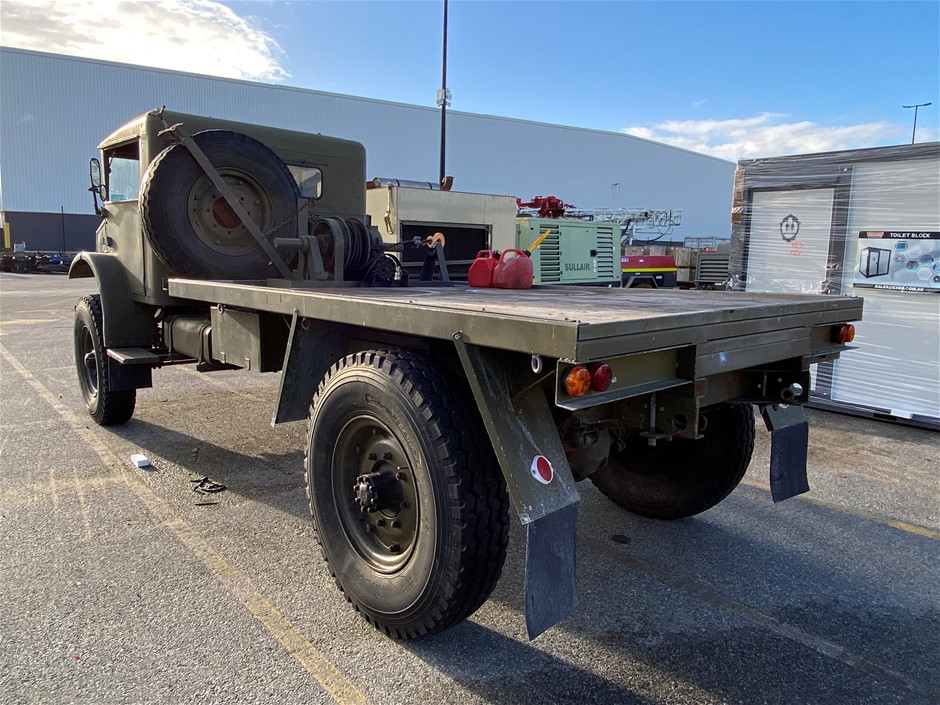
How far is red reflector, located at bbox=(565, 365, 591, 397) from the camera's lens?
213cm

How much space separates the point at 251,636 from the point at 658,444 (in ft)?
8.40

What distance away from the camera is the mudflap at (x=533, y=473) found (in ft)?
7.66

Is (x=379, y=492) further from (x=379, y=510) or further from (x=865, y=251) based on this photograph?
(x=865, y=251)

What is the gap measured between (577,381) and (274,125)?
1886 inches

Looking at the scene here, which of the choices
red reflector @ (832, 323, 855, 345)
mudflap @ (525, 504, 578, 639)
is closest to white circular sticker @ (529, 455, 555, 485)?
mudflap @ (525, 504, 578, 639)

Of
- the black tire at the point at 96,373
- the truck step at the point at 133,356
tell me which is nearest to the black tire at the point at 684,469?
the truck step at the point at 133,356

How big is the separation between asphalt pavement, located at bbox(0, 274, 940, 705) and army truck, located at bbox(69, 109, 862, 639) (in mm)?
293

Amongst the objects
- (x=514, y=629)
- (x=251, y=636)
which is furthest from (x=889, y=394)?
(x=251, y=636)

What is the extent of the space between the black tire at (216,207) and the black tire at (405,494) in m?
2.50

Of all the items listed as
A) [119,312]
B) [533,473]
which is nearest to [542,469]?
[533,473]

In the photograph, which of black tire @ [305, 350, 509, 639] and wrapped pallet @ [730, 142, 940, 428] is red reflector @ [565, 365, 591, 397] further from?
wrapped pallet @ [730, 142, 940, 428]

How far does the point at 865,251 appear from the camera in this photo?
7098 mm

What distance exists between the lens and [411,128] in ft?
157

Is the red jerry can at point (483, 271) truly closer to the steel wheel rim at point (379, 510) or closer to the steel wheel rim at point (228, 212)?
the steel wheel rim at point (228, 212)
